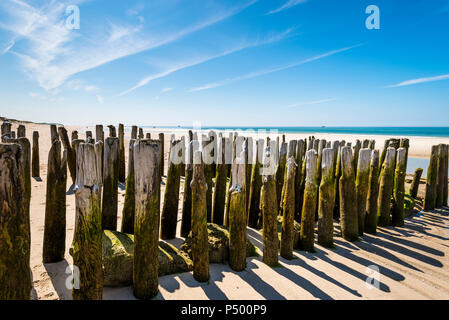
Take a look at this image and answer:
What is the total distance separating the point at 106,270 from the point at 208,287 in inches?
46.4

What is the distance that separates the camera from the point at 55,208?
3010 mm

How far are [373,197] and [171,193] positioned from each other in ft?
13.7

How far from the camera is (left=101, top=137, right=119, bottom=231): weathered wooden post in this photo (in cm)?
333

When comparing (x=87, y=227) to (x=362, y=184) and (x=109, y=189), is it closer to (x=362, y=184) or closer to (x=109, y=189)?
(x=109, y=189)

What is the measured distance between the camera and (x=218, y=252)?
342cm

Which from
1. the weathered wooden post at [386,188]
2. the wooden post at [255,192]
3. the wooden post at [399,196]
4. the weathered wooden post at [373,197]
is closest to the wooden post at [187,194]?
the wooden post at [255,192]

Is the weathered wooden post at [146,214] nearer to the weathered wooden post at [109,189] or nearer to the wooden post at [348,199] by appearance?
the weathered wooden post at [109,189]

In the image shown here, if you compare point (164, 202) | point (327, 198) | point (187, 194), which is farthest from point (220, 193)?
point (327, 198)

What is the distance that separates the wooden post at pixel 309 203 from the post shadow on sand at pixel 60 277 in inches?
130

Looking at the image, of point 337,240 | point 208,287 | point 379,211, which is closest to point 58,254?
point 208,287

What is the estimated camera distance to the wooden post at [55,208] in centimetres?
297

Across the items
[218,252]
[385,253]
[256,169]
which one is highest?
[256,169]
